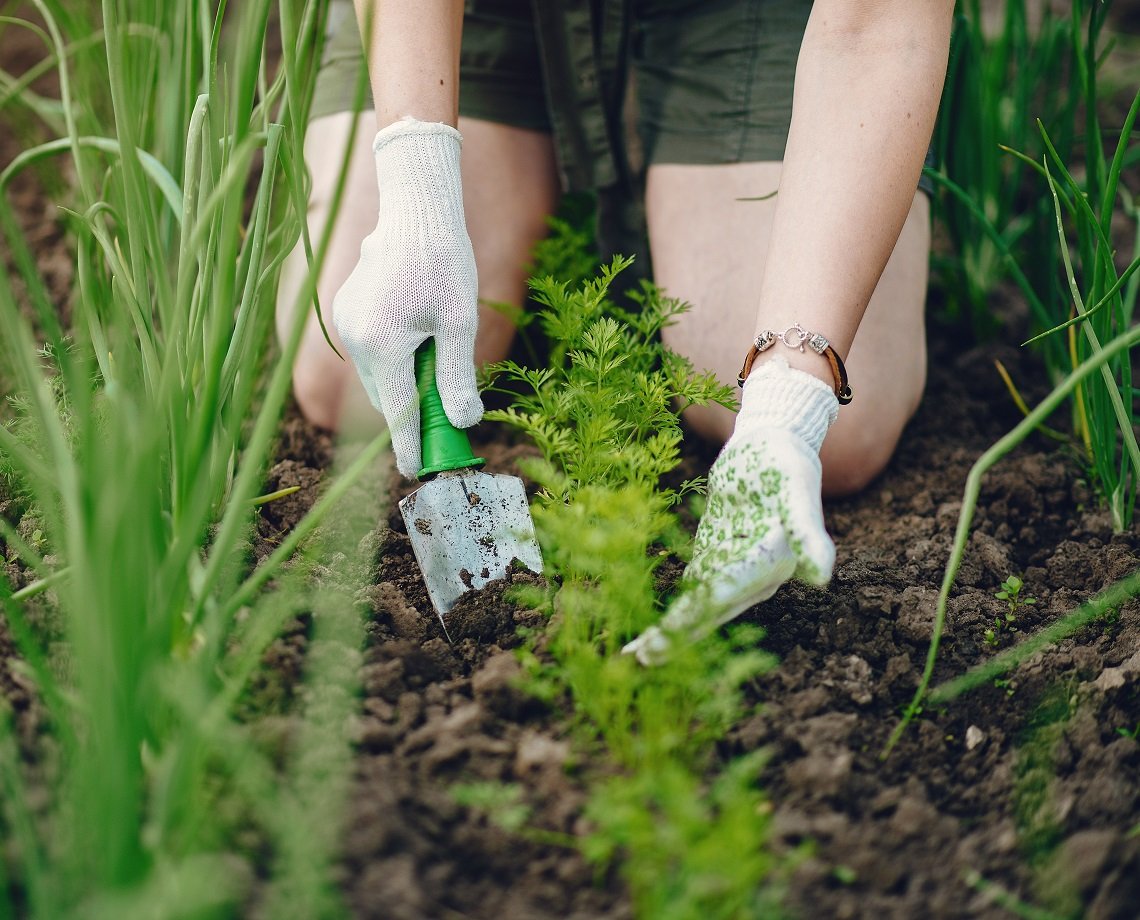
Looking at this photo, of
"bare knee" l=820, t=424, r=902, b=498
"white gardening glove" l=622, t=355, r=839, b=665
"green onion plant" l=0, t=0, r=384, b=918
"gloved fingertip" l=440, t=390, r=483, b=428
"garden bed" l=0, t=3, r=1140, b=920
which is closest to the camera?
"green onion plant" l=0, t=0, r=384, b=918

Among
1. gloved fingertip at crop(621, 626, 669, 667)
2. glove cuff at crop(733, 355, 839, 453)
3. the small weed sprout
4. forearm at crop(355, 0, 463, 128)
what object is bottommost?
→ the small weed sprout

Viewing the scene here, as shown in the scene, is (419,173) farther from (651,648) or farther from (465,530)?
(651,648)

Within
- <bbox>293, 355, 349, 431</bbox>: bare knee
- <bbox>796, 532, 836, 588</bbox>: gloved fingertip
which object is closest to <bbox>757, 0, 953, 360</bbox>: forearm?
<bbox>796, 532, 836, 588</bbox>: gloved fingertip

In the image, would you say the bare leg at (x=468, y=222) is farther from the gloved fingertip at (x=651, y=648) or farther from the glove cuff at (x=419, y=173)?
the gloved fingertip at (x=651, y=648)

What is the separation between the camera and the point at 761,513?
3.68 ft

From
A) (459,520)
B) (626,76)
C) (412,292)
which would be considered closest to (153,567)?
(459,520)

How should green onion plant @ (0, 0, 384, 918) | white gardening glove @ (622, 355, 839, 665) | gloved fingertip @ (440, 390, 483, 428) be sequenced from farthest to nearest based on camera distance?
gloved fingertip @ (440, 390, 483, 428) < white gardening glove @ (622, 355, 839, 665) < green onion plant @ (0, 0, 384, 918)

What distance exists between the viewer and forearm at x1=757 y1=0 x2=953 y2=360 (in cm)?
129

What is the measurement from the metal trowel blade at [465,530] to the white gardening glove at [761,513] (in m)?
0.24

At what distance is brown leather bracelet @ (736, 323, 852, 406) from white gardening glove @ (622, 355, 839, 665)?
0.10 feet

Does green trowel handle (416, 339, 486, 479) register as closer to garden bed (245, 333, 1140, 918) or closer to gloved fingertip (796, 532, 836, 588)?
garden bed (245, 333, 1140, 918)

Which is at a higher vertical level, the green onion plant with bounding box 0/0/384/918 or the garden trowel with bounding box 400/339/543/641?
the green onion plant with bounding box 0/0/384/918

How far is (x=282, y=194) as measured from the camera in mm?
1456

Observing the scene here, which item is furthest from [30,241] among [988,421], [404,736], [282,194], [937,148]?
[988,421]
